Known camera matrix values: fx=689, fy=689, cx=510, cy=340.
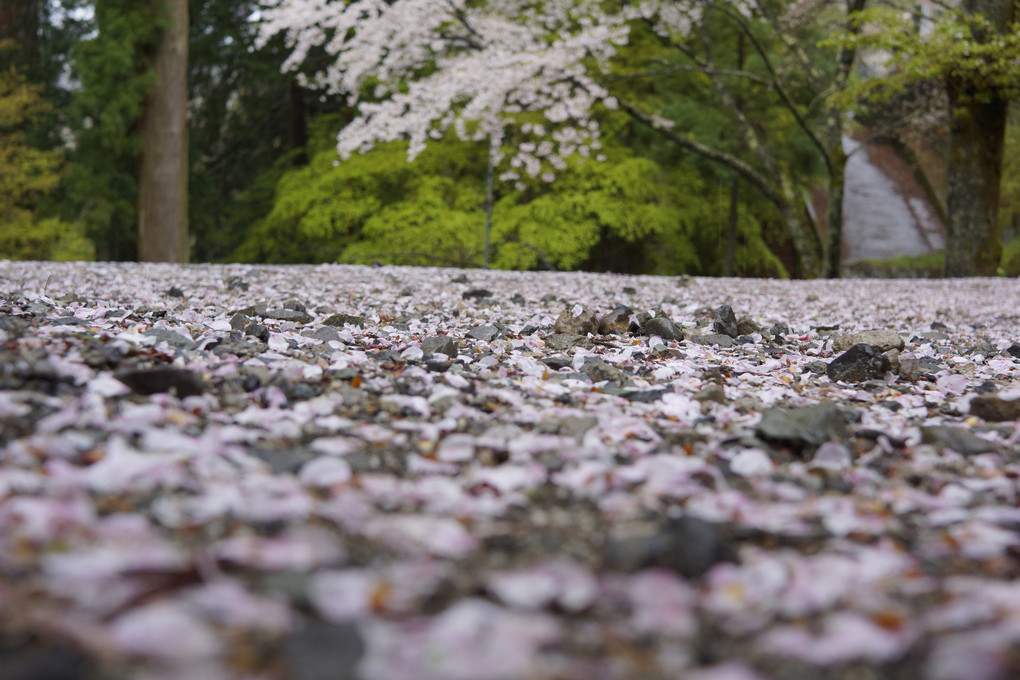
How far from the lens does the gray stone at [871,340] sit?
11.7 feet

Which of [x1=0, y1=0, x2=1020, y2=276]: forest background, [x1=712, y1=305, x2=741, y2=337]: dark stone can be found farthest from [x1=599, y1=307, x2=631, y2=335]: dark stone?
[x1=0, y1=0, x2=1020, y2=276]: forest background

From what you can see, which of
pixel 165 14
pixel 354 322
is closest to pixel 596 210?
pixel 165 14

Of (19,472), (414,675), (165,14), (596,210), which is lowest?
(414,675)

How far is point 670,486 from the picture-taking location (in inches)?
63.7

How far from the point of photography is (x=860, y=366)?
9.80ft

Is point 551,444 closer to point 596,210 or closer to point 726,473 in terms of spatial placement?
point 726,473

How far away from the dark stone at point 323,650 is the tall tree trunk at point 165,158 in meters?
10.6

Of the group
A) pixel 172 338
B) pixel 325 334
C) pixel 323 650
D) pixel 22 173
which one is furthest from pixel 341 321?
pixel 22 173

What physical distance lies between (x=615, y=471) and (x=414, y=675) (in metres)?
0.86

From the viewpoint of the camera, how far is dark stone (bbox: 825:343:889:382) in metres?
2.98

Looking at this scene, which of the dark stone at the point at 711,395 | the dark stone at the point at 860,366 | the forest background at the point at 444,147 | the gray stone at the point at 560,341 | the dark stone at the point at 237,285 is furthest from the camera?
the forest background at the point at 444,147

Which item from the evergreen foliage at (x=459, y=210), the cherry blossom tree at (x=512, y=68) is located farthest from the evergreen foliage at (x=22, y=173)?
the cherry blossom tree at (x=512, y=68)

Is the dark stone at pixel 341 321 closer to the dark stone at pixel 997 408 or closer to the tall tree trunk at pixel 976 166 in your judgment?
the dark stone at pixel 997 408

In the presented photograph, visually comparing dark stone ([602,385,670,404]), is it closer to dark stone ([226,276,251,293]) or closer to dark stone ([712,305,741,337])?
dark stone ([712,305,741,337])
